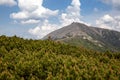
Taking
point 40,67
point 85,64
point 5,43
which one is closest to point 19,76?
point 40,67

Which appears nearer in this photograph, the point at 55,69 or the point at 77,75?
the point at 77,75

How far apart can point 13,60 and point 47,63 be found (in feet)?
13.5

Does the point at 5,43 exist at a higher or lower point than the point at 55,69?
higher

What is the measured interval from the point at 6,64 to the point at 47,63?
3927 millimetres

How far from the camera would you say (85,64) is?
22.0 meters

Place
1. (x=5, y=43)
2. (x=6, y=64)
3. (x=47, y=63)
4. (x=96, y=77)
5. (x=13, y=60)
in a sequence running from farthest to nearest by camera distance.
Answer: (x=5, y=43)
(x=13, y=60)
(x=47, y=63)
(x=6, y=64)
(x=96, y=77)

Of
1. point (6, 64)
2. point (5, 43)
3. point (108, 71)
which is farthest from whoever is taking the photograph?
point (5, 43)

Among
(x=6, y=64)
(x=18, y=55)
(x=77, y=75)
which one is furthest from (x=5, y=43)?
(x=77, y=75)

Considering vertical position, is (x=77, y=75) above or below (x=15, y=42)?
below

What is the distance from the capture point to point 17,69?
20.7m

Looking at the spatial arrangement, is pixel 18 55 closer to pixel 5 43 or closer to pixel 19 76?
pixel 19 76

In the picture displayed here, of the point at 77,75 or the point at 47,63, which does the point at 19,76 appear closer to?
the point at 47,63

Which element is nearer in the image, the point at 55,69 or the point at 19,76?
the point at 19,76

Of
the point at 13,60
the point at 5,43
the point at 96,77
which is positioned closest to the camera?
the point at 96,77
